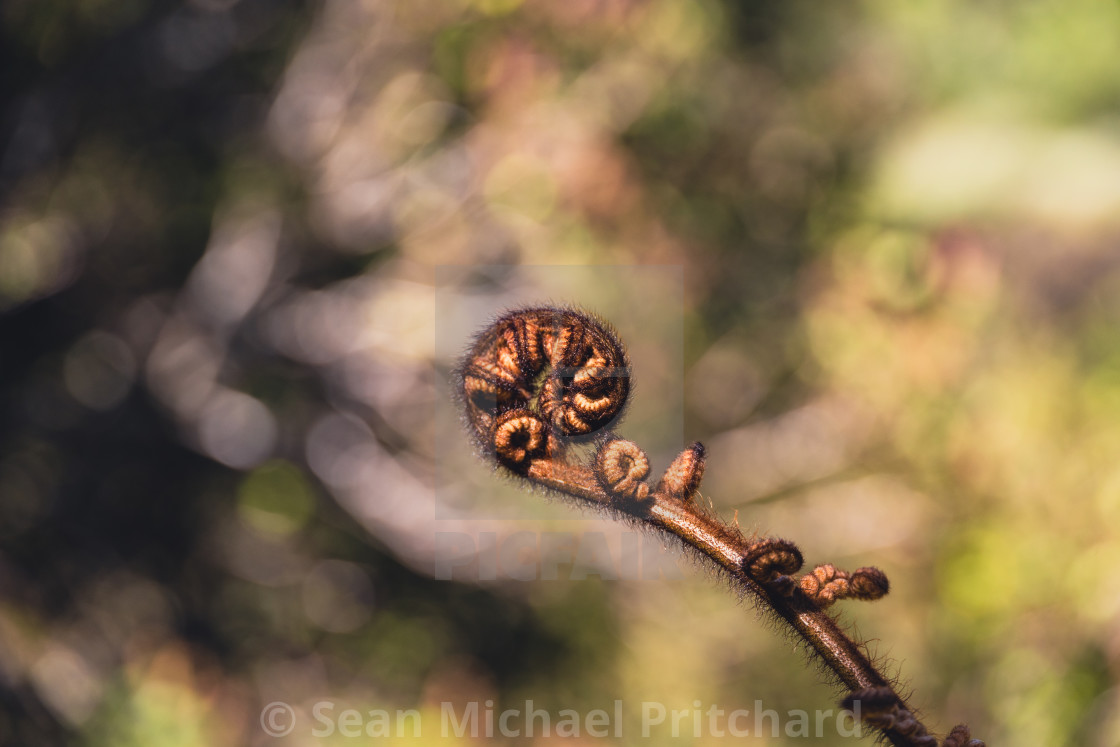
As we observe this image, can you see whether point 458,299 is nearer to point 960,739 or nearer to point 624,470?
point 624,470

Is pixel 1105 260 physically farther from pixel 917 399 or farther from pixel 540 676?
pixel 540 676

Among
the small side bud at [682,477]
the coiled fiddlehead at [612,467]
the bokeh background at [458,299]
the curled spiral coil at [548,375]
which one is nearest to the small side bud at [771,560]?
the coiled fiddlehead at [612,467]

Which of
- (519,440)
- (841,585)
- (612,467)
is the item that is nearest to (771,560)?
(841,585)

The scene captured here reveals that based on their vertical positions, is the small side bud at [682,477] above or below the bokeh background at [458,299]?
below

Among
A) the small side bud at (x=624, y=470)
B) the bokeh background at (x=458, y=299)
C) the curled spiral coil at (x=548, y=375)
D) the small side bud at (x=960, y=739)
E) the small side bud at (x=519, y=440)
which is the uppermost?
the bokeh background at (x=458, y=299)

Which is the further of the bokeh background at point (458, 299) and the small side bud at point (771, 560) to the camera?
the bokeh background at point (458, 299)

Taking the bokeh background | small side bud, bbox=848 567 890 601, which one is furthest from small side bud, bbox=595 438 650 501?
the bokeh background

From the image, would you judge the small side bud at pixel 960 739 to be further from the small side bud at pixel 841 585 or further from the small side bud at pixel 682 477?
the small side bud at pixel 682 477
